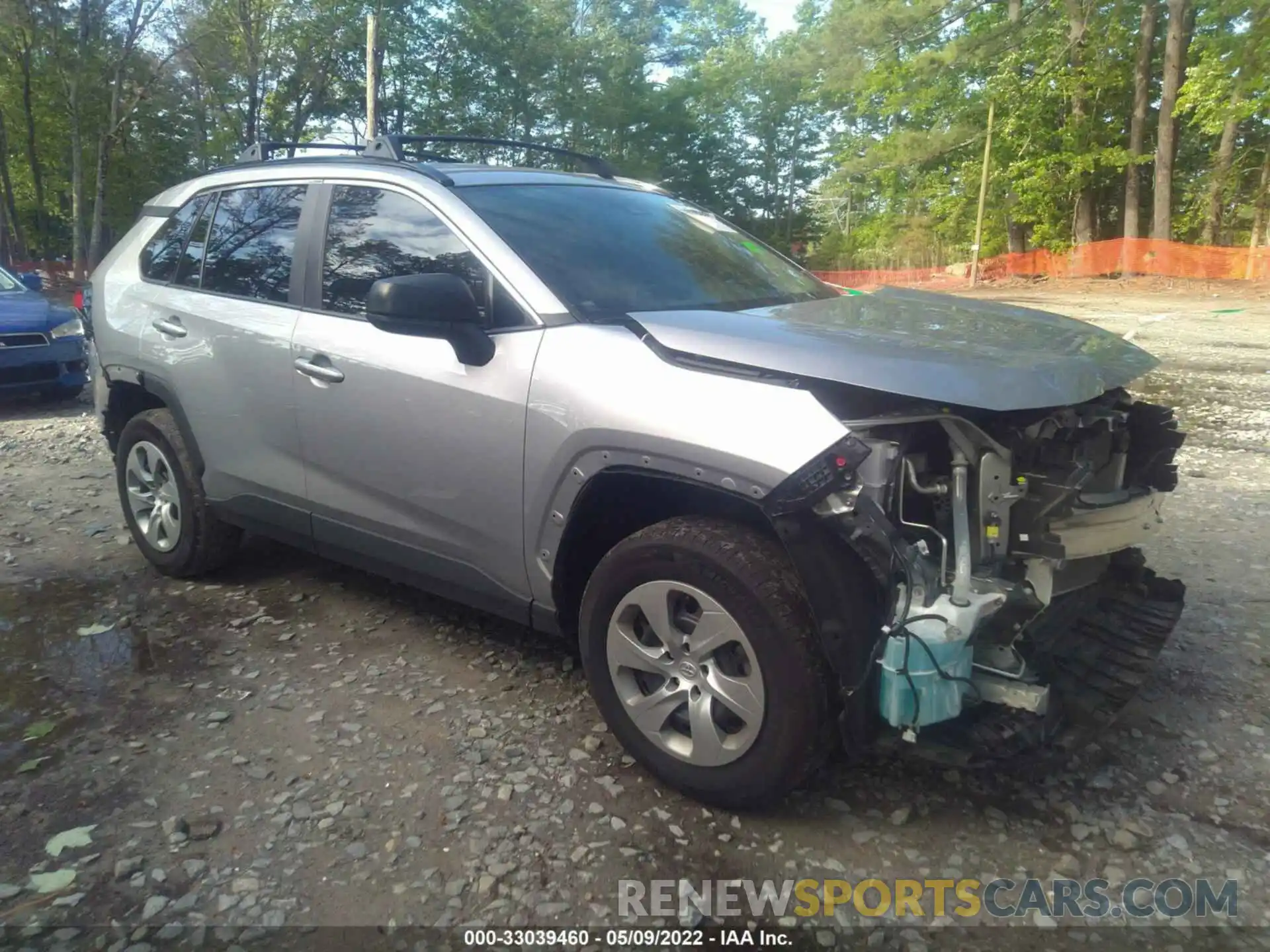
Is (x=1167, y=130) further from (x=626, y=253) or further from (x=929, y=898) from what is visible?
(x=929, y=898)

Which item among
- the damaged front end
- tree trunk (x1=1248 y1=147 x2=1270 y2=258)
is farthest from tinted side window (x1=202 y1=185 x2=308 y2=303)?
tree trunk (x1=1248 y1=147 x2=1270 y2=258)

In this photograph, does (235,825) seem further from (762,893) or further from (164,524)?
(164,524)

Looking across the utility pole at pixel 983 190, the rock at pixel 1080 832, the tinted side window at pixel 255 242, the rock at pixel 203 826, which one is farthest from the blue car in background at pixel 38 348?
the utility pole at pixel 983 190

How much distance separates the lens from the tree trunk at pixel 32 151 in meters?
30.2

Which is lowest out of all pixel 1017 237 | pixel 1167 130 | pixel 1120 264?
pixel 1120 264

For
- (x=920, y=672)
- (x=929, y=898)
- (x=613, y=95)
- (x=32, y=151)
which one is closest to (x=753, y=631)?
(x=920, y=672)

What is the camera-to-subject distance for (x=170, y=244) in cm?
445

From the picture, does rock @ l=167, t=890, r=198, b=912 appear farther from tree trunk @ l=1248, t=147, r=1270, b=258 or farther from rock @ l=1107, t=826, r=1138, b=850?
tree trunk @ l=1248, t=147, r=1270, b=258

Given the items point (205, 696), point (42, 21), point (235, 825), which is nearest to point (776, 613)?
point (235, 825)

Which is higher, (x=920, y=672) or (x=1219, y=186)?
(x=1219, y=186)

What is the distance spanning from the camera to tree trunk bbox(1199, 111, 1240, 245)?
3033cm

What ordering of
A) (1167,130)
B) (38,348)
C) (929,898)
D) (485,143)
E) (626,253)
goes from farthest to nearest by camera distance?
(1167,130)
(38,348)
(485,143)
(626,253)
(929,898)

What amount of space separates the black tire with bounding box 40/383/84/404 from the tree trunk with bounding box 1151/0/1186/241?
30653mm

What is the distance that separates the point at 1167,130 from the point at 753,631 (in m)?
33.6
